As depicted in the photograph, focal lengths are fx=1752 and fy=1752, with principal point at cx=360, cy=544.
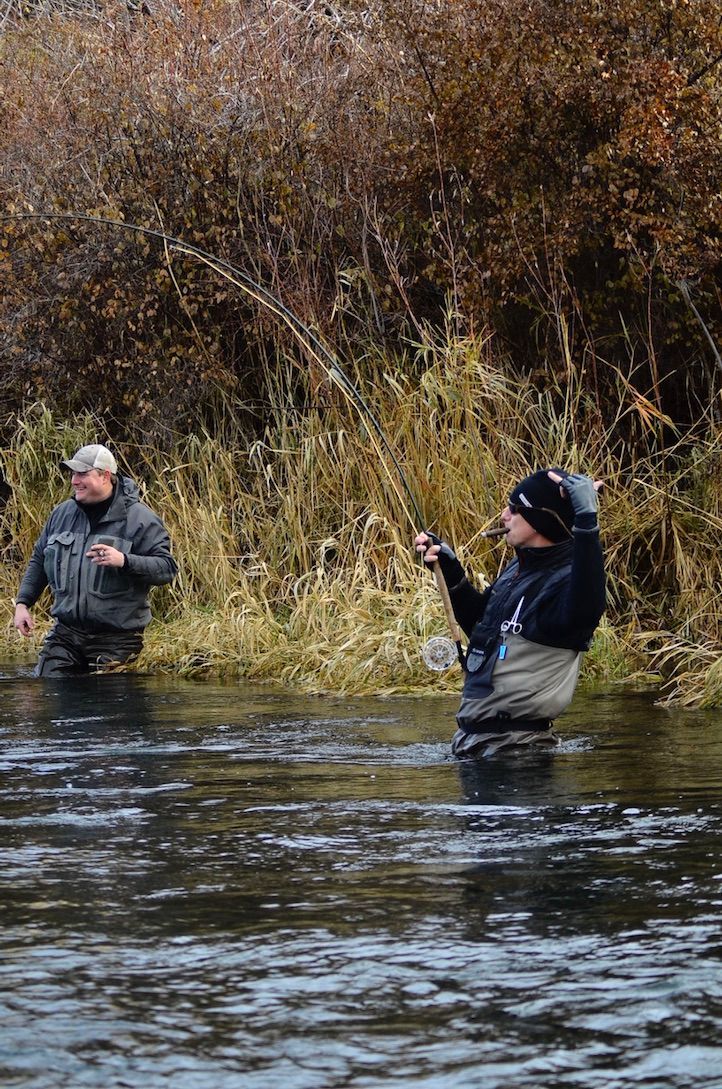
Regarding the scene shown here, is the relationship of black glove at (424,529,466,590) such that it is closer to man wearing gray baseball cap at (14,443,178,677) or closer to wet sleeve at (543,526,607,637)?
wet sleeve at (543,526,607,637)

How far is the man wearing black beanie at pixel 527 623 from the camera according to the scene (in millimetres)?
6848

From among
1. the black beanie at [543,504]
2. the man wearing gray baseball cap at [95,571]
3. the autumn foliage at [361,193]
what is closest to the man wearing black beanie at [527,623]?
the black beanie at [543,504]

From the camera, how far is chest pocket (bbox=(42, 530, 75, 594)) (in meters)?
11.0

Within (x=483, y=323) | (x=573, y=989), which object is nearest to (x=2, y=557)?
(x=483, y=323)

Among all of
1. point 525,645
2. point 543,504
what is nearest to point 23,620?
point 525,645

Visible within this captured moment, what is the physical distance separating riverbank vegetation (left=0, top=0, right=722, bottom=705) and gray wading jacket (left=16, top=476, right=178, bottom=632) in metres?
0.57

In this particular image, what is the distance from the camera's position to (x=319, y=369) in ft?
39.8

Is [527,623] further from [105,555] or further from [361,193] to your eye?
[361,193]

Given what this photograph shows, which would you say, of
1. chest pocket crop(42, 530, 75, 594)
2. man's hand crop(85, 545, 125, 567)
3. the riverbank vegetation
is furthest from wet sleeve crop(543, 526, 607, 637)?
chest pocket crop(42, 530, 75, 594)

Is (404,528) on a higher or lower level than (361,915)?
higher

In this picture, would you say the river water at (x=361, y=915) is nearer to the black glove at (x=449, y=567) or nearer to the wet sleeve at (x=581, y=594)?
the wet sleeve at (x=581, y=594)

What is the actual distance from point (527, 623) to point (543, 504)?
488mm

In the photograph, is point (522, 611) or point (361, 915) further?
point (522, 611)

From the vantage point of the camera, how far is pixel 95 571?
1097cm
